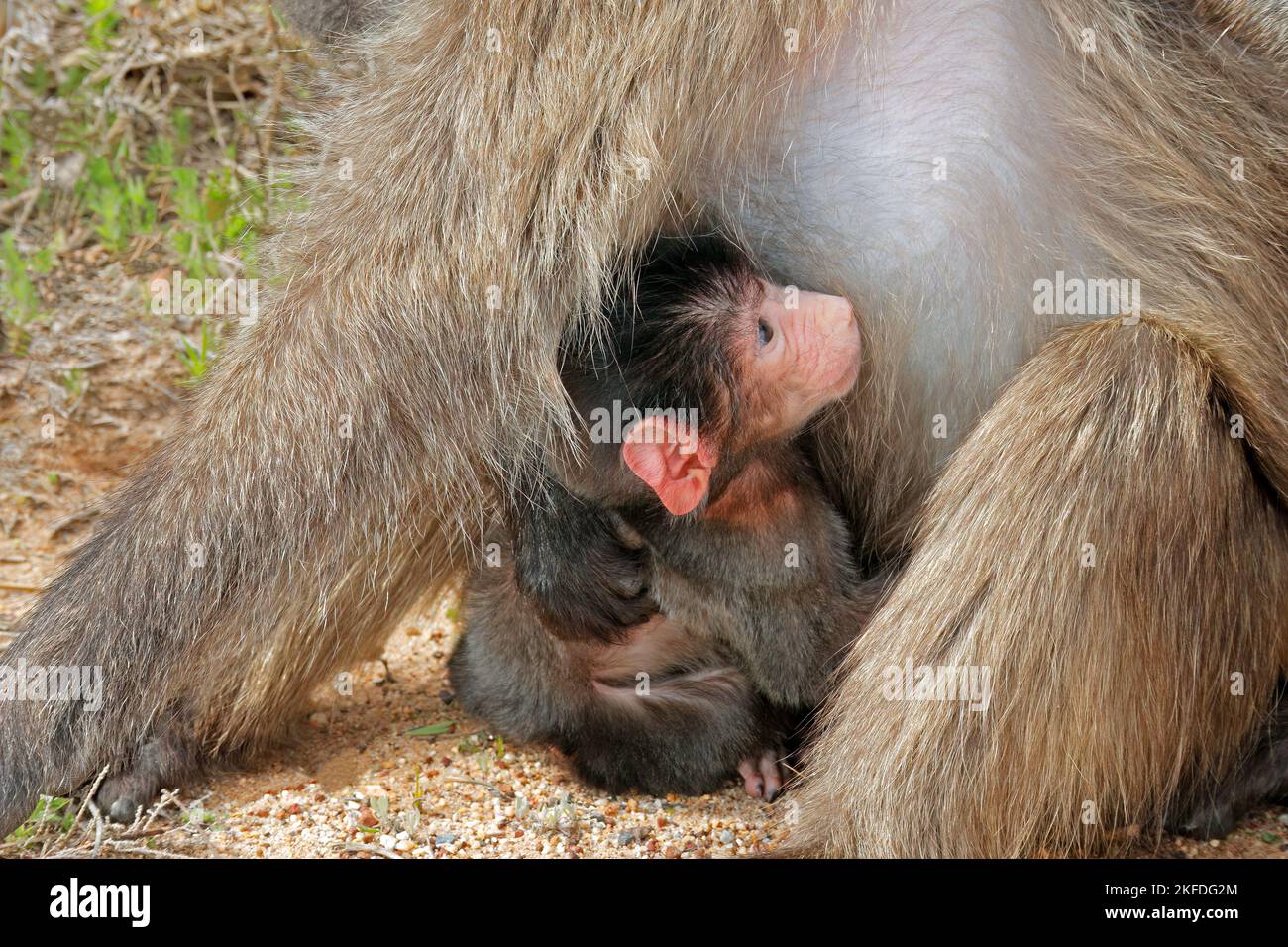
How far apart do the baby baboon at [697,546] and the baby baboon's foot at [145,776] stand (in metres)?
0.69

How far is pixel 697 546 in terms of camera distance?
3322 millimetres

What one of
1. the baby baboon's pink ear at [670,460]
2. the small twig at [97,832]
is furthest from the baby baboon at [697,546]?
the small twig at [97,832]

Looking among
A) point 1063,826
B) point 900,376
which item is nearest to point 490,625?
point 900,376

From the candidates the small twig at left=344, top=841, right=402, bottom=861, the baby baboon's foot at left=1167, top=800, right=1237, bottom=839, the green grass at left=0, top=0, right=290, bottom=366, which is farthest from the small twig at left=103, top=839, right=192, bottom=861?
the green grass at left=0, top=0, right=290, bottom=366

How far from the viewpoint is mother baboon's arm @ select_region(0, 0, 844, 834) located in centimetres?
285

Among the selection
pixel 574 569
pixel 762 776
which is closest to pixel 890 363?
pixel 574 569

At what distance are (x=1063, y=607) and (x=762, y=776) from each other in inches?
39.6

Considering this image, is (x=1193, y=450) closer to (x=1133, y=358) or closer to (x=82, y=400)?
(x=1133, y=358)

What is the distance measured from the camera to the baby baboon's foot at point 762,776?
3488 mm

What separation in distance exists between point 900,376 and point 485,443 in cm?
87

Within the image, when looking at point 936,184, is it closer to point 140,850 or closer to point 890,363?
point 890,363

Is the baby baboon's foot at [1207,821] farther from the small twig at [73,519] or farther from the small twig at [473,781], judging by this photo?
the small twig at [73,519]

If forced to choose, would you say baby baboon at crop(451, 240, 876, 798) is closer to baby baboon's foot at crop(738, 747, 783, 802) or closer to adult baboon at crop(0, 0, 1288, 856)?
baby baboon's foot at crop(738, 747, 783, 802)

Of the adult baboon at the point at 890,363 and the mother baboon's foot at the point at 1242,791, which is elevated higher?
the adult baboon at the point at 890,363
